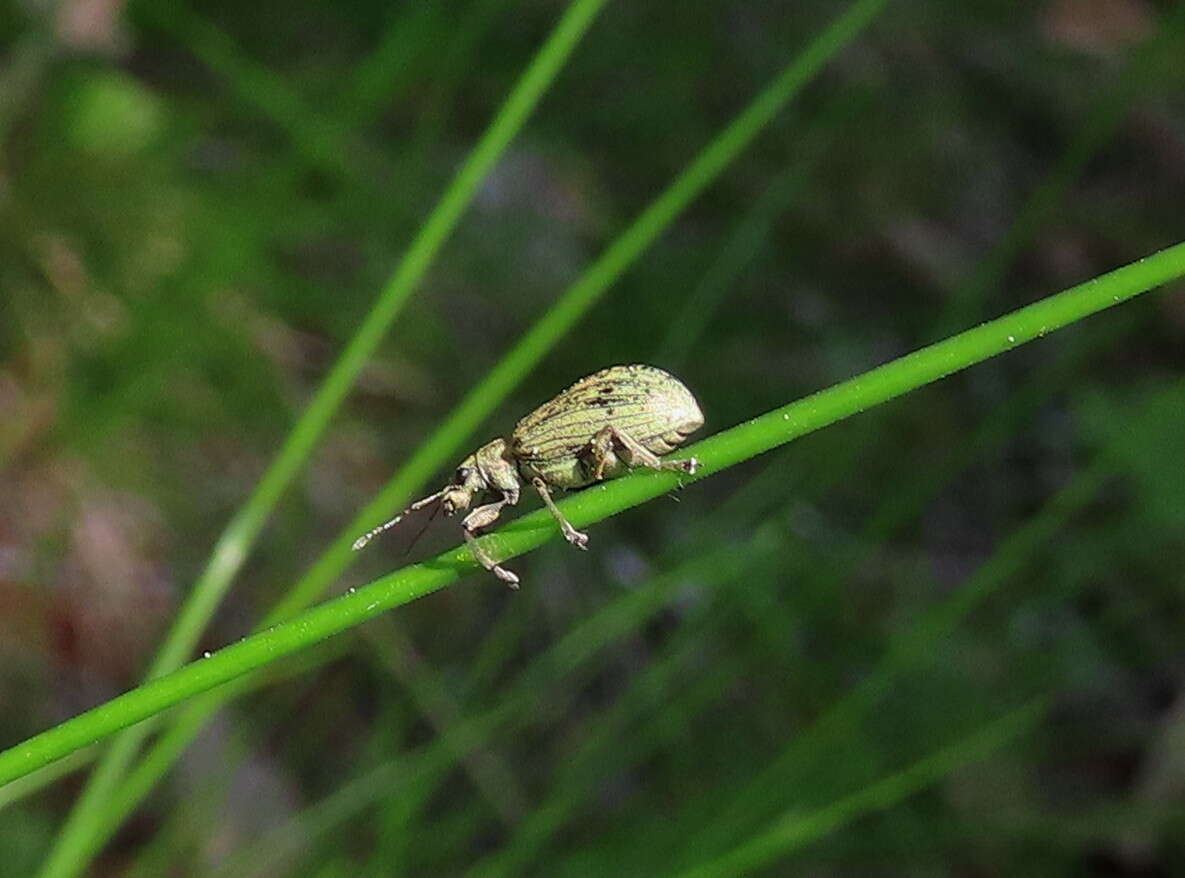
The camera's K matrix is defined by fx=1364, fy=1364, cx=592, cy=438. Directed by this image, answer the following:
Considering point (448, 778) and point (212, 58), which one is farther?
point (448, 778)

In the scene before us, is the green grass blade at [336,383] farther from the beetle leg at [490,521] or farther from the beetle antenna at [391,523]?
the beetle leg at [490,521]

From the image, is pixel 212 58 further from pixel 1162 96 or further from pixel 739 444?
pixel 1162 96

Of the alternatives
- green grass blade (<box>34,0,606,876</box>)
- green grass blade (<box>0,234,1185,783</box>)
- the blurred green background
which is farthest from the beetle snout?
green grass blade (<box>0,234,1185,783</box>)

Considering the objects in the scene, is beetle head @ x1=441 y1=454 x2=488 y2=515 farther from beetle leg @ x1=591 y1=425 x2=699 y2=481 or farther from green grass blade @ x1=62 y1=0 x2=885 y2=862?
beetle leg @ x1=591 y1=425 x2=699 y2=481

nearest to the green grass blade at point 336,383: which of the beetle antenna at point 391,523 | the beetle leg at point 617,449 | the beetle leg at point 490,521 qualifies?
the beetle antenna at point 391,523

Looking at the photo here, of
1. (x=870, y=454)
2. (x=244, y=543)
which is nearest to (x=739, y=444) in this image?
(x=244, y=543)

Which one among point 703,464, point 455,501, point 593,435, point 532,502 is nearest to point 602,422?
point 593,435
